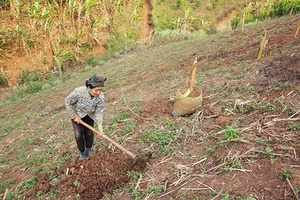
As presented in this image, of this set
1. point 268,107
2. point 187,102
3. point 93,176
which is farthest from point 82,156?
point 268,107

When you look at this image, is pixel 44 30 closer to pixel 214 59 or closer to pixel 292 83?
pixel 214 59

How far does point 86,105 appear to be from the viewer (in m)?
2.81

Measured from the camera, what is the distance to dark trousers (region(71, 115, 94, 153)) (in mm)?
3037

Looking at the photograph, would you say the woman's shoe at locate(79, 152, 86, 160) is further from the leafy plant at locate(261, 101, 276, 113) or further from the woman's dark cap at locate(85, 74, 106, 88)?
the leafy plant at locate(261, 101, 276, 113)

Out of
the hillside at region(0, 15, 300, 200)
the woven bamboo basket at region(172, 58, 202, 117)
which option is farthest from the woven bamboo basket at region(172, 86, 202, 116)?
the hillside at region(0, 15, 300, 200)

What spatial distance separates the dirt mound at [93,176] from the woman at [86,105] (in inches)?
11.8

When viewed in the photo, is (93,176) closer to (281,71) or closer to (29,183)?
(29,183)

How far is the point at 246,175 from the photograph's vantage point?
2.25 meters

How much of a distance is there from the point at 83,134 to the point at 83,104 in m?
0.62

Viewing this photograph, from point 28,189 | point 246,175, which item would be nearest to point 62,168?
point 28,189

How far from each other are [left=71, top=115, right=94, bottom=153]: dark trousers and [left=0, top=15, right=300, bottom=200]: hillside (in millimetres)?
236

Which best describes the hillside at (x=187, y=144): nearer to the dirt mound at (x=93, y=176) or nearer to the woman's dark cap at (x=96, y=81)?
the dirt mound at (x=93, y=176)

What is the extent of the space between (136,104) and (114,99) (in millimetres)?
1016

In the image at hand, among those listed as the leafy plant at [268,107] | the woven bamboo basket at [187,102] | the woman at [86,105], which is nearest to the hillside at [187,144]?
the leafy plant at [268,107]
